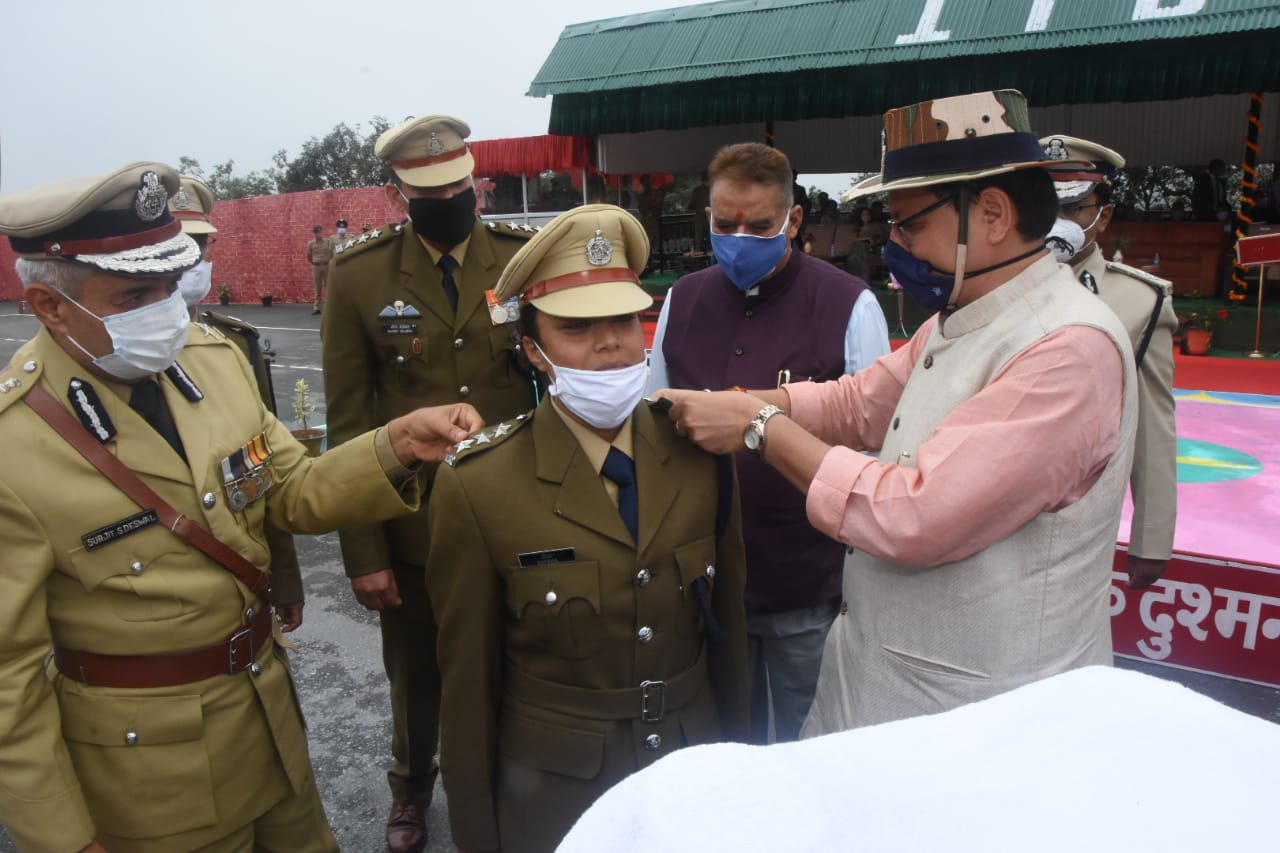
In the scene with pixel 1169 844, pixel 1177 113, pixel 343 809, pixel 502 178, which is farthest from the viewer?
pixel 502 178

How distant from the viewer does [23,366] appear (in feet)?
5.71

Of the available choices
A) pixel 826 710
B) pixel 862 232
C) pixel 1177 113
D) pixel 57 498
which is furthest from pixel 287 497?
pixel 1177 113

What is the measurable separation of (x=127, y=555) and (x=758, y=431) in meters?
1.30

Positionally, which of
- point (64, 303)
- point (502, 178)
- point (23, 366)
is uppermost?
point (502, 178)

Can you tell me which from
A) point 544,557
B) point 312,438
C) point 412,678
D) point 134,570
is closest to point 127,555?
point 134,570

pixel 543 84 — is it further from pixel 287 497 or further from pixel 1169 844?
pixel 1169 844

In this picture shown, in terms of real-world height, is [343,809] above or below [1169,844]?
below

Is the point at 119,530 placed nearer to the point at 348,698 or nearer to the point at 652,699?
the point at 652,699

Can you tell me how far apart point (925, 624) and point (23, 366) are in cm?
188

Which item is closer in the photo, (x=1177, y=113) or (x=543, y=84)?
(x=543, y=84)

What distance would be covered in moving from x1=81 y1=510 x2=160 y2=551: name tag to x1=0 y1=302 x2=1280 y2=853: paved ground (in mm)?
1675

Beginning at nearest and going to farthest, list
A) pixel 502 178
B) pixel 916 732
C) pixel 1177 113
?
pixel 916 732 → pixel 1177 113 → pixel 502 178

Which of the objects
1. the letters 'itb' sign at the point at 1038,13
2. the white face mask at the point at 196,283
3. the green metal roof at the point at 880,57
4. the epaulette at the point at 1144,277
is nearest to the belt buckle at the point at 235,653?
the white face mask at the point at 196,283

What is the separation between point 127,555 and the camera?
5.61ft
